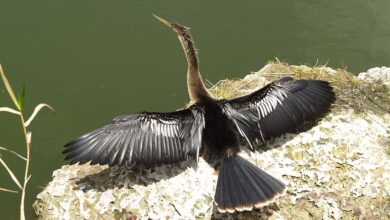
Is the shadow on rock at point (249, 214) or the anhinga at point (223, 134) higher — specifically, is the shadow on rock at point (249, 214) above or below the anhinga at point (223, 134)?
below

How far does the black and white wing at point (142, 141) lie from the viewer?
11.4 ft

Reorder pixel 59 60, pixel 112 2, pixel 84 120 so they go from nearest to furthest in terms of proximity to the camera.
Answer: pixel 84 120 < pixel 59 60 < pixel 112 2

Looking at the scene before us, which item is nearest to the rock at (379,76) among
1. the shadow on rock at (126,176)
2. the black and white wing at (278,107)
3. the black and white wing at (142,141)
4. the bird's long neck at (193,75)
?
the black and white wing at (278,107)

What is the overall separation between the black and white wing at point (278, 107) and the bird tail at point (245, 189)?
425 mm

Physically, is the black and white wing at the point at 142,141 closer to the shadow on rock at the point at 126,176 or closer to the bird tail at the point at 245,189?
the shadow on rock at the point at 126,176

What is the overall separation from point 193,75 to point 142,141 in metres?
0.98

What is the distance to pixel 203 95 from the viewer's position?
4.20 metres

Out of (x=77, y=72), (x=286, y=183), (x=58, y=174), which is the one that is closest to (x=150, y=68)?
(x=77, y=72)

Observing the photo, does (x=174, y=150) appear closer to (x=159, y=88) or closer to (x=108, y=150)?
(x=108, y=150)

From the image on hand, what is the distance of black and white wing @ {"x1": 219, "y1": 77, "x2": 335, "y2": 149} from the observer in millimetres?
3828

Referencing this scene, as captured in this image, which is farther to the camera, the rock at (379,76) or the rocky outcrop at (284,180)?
the rock at (379,76)

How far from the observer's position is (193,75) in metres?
4.36

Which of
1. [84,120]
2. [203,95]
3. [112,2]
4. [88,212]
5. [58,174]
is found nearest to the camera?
[88,212]

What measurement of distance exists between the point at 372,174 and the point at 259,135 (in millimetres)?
837
